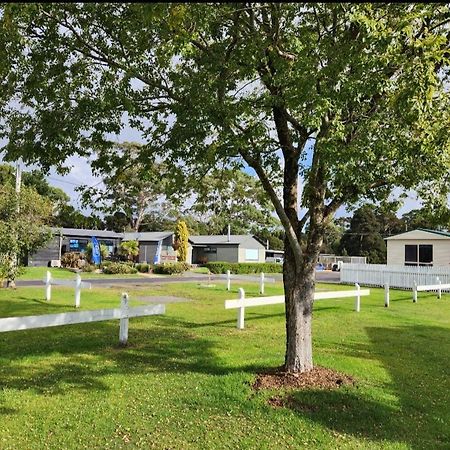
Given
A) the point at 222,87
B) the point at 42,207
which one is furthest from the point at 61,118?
the point at 42,207

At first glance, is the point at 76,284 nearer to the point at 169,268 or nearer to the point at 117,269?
the point at 117,269

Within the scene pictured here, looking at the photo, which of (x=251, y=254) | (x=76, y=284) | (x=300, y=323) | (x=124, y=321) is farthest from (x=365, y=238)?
(x=300, y=323)

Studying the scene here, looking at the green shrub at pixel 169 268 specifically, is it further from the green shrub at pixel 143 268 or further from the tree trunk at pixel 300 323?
the tree trunk at pixel 300 323

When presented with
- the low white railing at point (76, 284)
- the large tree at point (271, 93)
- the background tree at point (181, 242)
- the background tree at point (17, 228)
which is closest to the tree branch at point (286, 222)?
the large tree at point (271, 93)

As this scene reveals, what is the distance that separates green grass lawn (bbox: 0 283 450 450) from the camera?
4.86 meters

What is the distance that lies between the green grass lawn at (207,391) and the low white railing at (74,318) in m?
0.64

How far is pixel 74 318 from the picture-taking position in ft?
25.4

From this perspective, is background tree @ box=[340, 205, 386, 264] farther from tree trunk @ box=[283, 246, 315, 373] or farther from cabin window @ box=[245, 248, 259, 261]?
tree trunk @ box=[283, 246, 315, 373]

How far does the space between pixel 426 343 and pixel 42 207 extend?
1688 cm

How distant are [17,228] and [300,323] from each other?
1565 cm

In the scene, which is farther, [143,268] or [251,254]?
[251,254]

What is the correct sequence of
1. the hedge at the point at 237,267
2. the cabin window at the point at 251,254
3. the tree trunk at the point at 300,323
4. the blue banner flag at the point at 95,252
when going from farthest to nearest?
the cabin window at the point at 251,254 < the hedge at the point at 237,267 < the blue banner flag at the point at 95,252 < the tree trunk at the point at 300,323

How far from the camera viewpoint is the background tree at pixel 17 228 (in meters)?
18.5

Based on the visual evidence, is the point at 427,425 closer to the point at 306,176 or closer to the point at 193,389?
the point at 193,389
